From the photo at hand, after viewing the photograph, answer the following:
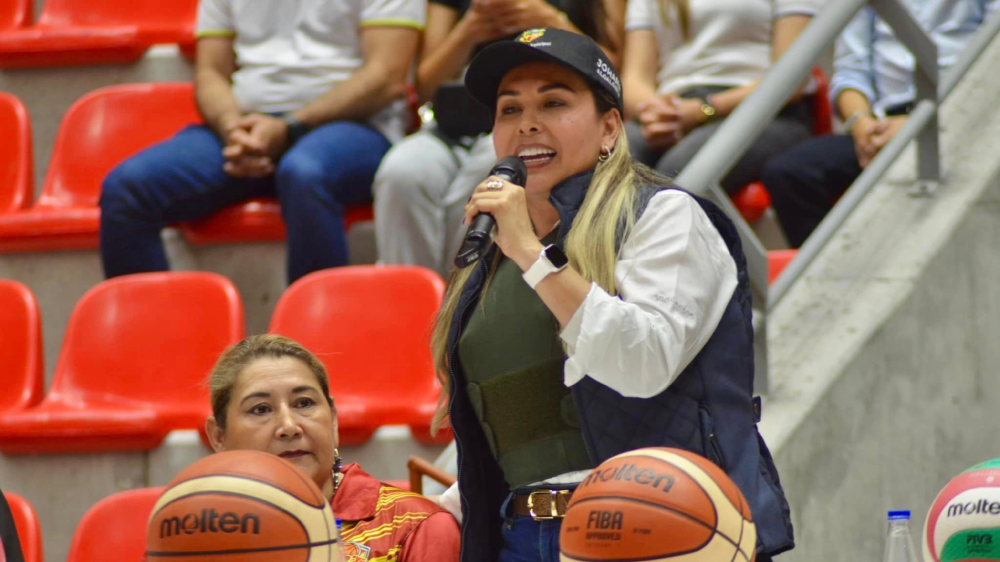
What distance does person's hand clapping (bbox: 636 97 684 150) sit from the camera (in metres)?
4.18

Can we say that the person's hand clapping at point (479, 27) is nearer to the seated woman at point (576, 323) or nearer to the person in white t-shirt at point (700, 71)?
the person in white t-shirt at point (700, 71)

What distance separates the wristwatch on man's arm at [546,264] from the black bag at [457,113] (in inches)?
88.2

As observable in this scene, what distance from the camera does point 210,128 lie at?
15.2ft

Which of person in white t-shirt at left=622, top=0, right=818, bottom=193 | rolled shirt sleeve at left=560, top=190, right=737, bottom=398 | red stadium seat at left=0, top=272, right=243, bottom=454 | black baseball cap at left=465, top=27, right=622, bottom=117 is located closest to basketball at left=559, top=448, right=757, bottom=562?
rolled shirt sleeve at left=560, top=190, right=737, bottom=398

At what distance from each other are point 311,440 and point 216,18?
254 cm

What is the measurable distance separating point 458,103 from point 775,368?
1468 millimetres

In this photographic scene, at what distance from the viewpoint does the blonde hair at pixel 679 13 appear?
4.47 m

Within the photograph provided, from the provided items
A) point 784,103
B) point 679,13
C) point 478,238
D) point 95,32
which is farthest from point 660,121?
point 95,32

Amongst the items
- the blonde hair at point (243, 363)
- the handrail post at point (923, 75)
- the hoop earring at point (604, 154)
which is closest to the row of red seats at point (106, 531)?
the blonde hair at point (243, 363)

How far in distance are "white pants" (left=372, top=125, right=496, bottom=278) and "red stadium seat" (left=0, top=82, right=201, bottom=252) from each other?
49.3 inches

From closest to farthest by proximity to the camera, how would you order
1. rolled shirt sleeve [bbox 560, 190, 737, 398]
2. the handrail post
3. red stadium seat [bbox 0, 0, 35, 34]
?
rolled shirt sleeve [bbox 560, 190, 737, 398]
the handrail post
red stadium seat [bbox 0, 0, 35, 34]

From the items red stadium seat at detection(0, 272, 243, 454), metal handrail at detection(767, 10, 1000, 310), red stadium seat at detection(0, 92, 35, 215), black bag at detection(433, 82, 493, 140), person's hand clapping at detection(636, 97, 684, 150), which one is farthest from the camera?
red stadium seat at detection(0, 92, 35, 215)

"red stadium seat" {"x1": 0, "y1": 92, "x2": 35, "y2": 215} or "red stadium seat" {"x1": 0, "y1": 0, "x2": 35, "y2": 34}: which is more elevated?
"red stadium seat" {"x1": 0, "y1": 0, "x2": 35, "y2": 34}

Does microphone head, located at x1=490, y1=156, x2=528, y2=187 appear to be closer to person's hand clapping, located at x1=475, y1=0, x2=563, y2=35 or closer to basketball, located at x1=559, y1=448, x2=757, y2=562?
basketball, located at x1=559, y1=448, x2=757, y2=562
